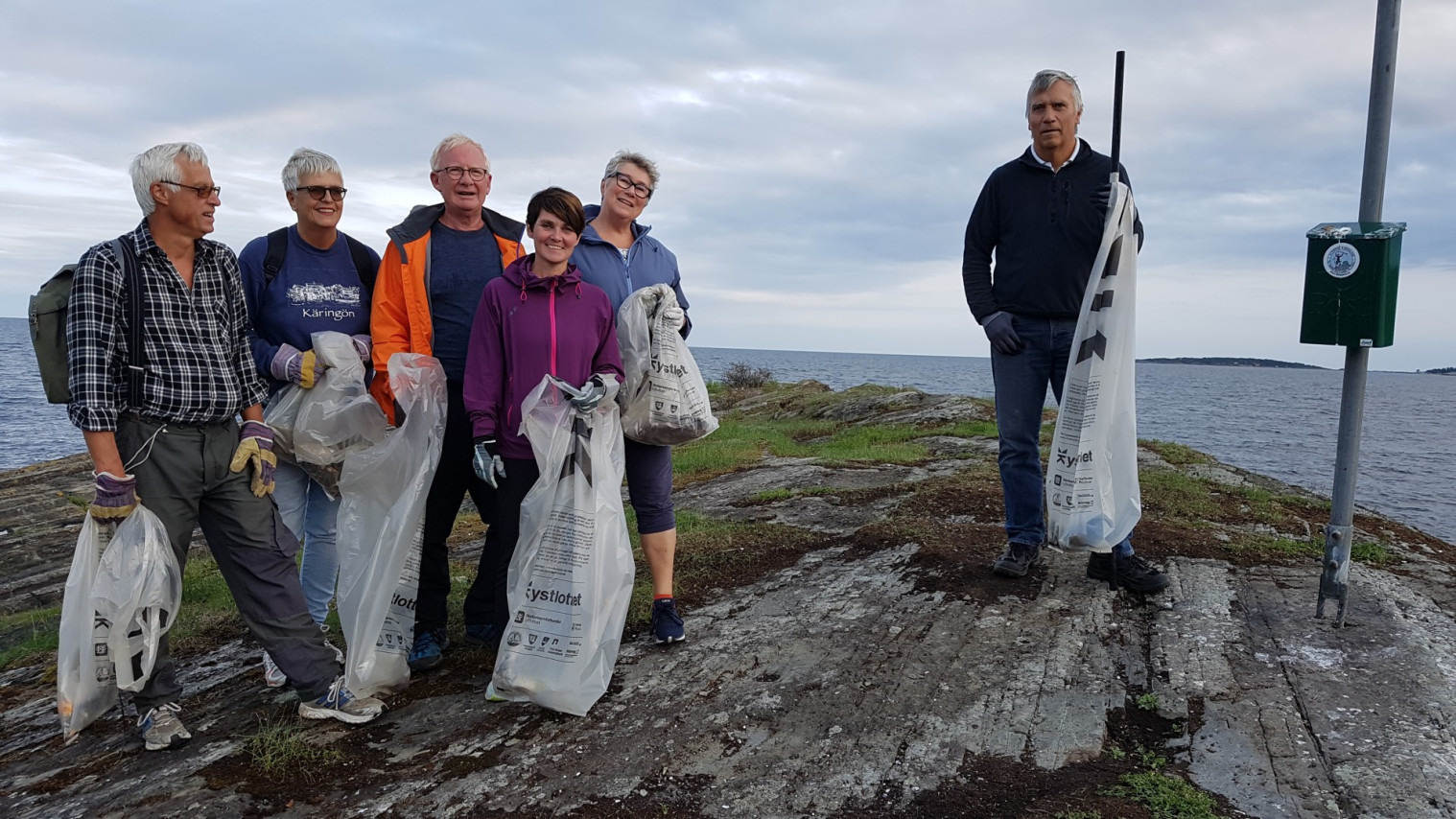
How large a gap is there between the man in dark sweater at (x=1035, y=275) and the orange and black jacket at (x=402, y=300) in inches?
108

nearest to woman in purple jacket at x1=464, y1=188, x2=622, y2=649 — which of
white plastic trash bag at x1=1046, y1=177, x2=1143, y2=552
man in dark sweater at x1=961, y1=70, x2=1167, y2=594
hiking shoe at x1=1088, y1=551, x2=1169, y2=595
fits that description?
man in dark sweater at x1=961, y1=70, x2=1167, y2=594

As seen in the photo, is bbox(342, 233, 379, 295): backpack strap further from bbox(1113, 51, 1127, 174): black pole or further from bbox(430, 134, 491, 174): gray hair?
bbox(1113, 51, 1127, 174): black pole

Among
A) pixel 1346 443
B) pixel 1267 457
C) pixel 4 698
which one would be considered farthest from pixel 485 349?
pixel 1267 457

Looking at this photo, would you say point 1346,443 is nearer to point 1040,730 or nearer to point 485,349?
point 1040,730

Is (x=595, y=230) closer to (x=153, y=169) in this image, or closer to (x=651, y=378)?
(x=651, y=378)

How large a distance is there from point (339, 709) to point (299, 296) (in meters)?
1.80

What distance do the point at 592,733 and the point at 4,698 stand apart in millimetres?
3313

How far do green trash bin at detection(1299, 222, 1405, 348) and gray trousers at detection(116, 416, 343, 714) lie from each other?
447 centimetres

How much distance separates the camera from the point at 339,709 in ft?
11.1

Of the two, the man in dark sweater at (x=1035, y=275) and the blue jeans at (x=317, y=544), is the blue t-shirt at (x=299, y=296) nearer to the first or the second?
the blue jeans at (x=317, y=544)

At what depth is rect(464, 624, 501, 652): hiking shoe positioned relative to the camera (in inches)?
159

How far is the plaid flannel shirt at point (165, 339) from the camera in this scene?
297 centimetres

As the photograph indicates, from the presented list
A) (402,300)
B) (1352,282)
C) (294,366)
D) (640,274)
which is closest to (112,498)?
(294,366)

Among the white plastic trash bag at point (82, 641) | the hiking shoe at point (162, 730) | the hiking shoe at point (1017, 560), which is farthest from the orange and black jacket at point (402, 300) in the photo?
the hiking shoe at point (1017, 560)
